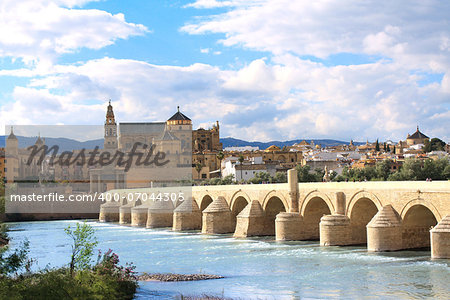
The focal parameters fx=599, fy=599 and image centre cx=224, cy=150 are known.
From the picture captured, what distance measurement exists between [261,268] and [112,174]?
6411 cm

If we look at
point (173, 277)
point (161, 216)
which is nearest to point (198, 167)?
point (161, 216)

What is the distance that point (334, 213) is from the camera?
29.6 metres

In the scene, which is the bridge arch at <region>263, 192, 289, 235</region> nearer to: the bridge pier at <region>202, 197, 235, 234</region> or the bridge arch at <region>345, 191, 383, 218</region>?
the bridge pier at <region>202, 197, 235, 234</region>

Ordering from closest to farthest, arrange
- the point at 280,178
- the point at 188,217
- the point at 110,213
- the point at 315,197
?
the point at 315,197, the point at 188,217, the point at 110,213, the point at 280,178

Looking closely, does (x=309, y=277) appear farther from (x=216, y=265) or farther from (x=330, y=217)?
(x=330, y=217)

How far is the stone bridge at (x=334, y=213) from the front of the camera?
24297 millimetres

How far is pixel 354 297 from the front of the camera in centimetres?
1852

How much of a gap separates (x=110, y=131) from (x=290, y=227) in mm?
89234

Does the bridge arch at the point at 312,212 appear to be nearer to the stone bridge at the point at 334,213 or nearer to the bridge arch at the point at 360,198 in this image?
the stone bridge at the point at 334,213

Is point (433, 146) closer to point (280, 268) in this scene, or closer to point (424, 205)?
point (424, 205)

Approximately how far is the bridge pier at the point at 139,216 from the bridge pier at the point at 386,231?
32.2m

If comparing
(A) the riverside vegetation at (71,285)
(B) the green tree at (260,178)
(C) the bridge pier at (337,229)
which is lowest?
(A) the riverside vegetation at (71,285)

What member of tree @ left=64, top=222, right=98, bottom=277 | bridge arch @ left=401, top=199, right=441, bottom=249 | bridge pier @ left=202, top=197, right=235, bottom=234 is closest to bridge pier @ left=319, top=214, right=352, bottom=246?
bridge arch @ left=401, top=199, right=441, bottom=249

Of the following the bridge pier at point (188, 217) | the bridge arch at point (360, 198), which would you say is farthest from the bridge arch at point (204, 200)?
the bridge arch at point (360, 198)
